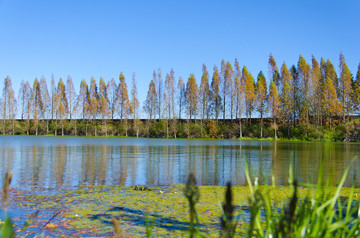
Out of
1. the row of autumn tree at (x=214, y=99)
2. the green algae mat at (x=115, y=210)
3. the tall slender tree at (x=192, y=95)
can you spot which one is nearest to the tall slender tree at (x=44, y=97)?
the row of autumn tree at (x=214, y=99)

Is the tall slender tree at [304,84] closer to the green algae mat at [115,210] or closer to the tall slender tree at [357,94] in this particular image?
Result: the tall slender tree at [357,94]

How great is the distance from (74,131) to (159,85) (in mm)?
17628

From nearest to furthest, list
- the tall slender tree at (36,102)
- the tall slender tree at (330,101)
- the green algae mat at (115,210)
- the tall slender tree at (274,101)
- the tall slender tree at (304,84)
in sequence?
the green algae mat at (115,210)
the tall slender tree at (330,101)
the tall slender tree at (274,101)
the tall slender tree at (304,84)
the tall slender tree at (36,102)

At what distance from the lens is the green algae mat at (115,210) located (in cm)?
421

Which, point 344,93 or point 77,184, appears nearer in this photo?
point 77,184

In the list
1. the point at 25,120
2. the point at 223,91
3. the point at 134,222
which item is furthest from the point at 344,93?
the point at 25,120

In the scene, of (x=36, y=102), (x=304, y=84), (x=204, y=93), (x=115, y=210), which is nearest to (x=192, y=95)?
(x=204, y=93)

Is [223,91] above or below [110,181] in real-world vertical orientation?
above

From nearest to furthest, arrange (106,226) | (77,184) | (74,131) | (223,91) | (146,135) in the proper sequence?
(106,226)
(77,184)
(223,91)
(146,135)
(74,131)

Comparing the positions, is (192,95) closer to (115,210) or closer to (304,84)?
(304,84)

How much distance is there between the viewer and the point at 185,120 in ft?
176

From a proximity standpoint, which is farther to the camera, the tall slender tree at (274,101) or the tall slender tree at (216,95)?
the tall slender tree at (216,95)

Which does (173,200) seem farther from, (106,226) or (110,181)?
(110,181)

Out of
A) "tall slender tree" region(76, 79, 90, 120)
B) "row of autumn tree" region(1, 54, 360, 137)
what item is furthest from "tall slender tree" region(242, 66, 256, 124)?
"tall slender tree" region(76, 79, 90, 120)
